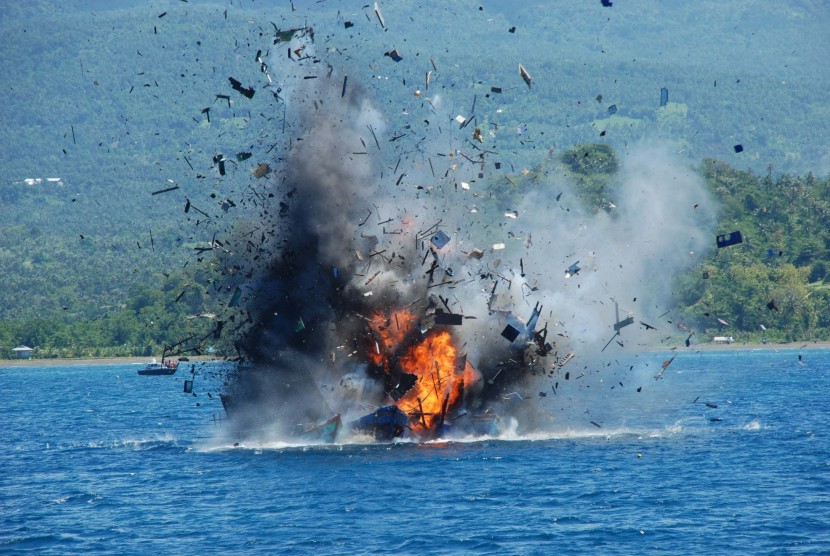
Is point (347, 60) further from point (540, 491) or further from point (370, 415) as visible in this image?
point (540, 491)

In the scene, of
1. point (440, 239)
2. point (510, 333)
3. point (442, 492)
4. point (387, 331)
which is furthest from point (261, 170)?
point (442, 492)

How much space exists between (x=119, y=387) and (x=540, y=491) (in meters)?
125

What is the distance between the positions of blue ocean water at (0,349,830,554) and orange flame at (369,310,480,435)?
110 inches

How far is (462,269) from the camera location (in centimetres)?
7425

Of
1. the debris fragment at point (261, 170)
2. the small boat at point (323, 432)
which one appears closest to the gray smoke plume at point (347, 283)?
the small boat at point (323, 432)

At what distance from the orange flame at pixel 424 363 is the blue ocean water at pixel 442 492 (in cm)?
280

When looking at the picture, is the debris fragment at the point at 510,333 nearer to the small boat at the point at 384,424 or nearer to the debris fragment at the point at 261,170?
the small boat at the point at 384,424

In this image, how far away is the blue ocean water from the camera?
4859 centimetres

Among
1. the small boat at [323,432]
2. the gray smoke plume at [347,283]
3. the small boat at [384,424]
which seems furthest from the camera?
the small boat at [323,432]

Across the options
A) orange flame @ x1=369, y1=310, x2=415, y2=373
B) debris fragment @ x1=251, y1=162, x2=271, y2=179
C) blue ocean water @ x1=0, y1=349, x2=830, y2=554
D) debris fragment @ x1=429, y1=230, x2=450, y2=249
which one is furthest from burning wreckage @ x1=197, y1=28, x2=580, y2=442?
blue ocean water @ x1=0, y1=349, x2=830, y2=554

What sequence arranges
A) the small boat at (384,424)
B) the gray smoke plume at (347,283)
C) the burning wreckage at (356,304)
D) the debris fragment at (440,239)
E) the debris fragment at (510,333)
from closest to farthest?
A: the debris fragment at (440,239) → the small boat at (384,424) → the debris fragment at (510,333) → the burning wreckage at (356,304) → the gray smoke plume at (347,283)

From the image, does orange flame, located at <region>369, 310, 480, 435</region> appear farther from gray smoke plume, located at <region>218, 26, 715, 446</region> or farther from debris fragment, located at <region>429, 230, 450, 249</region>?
debris fragment, located at <region>429, 230, 450, 249</region>

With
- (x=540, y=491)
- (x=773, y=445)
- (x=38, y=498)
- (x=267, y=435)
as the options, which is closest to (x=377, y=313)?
(x=267, y=435)

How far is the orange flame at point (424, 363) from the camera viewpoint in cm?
7025
